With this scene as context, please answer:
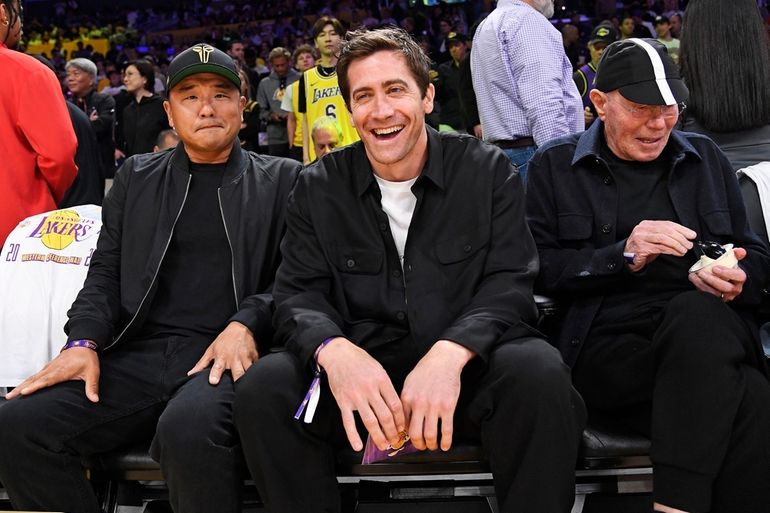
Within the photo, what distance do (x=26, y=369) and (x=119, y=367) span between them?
0.39 metres

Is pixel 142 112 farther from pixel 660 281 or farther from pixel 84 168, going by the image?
pixel 660 281

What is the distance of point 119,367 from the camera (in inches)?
99.4

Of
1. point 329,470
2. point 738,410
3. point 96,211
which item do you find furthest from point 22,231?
point 738,410

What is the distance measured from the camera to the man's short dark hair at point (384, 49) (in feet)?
7.66

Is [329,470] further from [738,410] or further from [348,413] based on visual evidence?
[738,410]

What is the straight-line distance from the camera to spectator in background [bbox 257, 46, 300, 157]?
24.9ft

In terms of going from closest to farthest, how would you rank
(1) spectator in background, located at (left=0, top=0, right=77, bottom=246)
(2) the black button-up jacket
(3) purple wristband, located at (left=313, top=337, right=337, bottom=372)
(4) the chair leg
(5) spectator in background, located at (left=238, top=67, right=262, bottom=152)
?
1. (3) purple wristband, located at (left=313, top=337, right=337, bottom=372)
2. (2) the black button-up jacket
3. (4) the chair leg
4. (1) spectator in background, located at (left=0, top=0, right=77, bottom=246)
5. (5) spectator in background, located at (left=238, top=67, right=262, bottom=152)

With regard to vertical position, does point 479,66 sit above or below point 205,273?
above

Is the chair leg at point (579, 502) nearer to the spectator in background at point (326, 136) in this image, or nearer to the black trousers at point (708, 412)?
the black trousers at point (708, 412)

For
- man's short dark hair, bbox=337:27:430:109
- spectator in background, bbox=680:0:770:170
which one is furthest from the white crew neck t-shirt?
spectator in background, bbox=680:0:770:170

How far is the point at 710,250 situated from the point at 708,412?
481mm

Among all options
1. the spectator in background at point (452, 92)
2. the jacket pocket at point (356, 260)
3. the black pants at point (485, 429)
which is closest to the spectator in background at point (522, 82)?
the jacket pocket at point (356, 260)

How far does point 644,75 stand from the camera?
2.46m

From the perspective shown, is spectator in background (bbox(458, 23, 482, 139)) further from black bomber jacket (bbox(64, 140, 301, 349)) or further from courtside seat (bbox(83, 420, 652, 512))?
courtside seat (bbox(83, 420, 652, 512))
